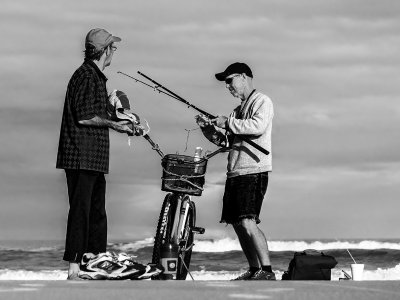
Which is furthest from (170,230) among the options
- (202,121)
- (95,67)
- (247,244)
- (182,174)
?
(95,67)

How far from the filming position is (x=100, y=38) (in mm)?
7527

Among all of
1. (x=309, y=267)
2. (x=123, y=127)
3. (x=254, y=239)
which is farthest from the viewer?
(x=309, y=267)

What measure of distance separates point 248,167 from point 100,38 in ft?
5.74

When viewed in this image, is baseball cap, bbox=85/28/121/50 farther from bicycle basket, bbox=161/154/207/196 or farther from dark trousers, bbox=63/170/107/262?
bicycle basket, bbox=161/154/207/196

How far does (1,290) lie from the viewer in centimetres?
630

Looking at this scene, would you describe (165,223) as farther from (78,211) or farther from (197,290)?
(197,290)

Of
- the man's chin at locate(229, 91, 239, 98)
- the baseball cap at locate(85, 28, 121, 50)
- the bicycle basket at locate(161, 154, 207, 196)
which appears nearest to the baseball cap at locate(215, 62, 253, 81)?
the man's chin at locate(229, 91, 239, 98)

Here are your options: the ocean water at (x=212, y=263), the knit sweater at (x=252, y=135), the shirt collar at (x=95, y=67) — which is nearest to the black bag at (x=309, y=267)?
the knit sweater at (x=252, y=135)

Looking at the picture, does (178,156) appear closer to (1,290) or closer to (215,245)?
(1,290)

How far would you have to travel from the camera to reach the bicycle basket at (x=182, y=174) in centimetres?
831

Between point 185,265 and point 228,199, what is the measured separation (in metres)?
0.76

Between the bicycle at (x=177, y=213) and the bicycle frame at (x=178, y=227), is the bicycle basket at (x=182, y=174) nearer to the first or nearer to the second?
the bicycle at (x=177, y=213)

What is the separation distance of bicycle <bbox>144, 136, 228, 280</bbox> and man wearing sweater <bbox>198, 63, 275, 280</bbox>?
0.25m

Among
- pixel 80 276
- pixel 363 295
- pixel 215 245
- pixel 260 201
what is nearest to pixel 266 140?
pixel 260 201
